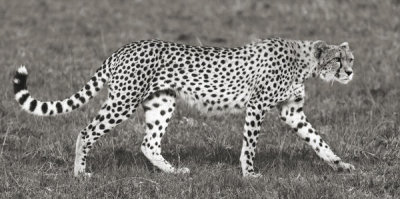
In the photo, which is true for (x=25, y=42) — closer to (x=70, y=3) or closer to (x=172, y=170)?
(x=70, y=3)

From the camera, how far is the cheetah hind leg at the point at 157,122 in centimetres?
634

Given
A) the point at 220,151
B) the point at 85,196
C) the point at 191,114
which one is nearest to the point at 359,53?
the point at 191,114

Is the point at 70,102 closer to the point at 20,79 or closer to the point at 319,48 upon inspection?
the point at 20,79

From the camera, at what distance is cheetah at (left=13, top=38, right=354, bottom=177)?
6.09 m

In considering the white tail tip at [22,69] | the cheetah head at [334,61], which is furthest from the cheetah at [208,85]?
the white tail tip at [22,69]

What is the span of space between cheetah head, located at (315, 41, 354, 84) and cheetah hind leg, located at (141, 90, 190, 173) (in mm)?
1264

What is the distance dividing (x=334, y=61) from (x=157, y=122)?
5.09 ft

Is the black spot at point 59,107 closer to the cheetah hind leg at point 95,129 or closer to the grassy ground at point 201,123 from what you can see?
the cheetah hind leg at point 95,129

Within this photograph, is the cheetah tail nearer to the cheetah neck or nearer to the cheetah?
the cheetah

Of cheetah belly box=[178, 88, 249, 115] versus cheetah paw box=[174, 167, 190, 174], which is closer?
cheetah paw box=[174, 167, 190, 174]

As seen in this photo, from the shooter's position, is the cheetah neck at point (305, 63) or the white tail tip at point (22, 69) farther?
the cheetah neck at point (305, 63)

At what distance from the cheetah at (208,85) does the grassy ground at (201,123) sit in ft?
0.75

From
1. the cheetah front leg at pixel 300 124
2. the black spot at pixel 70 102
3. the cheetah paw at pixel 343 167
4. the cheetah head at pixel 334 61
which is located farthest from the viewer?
the cheetah front leg at pixel 300 124

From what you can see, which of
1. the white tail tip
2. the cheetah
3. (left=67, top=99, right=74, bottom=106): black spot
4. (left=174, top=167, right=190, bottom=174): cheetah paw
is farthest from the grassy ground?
the white tail tip
